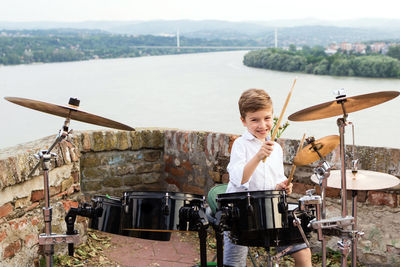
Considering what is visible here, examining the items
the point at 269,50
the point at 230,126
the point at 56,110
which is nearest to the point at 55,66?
the point at 230,126

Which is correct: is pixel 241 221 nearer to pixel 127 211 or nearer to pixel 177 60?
pixel 127 211

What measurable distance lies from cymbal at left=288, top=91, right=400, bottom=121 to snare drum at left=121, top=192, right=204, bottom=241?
0.67m

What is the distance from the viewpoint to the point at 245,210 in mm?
2186

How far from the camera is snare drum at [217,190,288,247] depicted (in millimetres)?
2184

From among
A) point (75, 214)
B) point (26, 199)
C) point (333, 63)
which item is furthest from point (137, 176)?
point (333, 63)

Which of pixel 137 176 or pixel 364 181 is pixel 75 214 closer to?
pixel 364 181

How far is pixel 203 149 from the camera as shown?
150 inches

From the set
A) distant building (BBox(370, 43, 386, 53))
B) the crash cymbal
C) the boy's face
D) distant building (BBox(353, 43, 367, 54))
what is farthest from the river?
the boy's face

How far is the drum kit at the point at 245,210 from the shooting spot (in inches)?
85.3

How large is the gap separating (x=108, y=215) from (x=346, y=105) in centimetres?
127

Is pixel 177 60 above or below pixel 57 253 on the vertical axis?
above

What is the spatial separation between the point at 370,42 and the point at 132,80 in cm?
1285

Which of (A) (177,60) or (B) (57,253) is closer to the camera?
(B) (57,253)

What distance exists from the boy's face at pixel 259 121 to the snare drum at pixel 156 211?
461 millimetres
